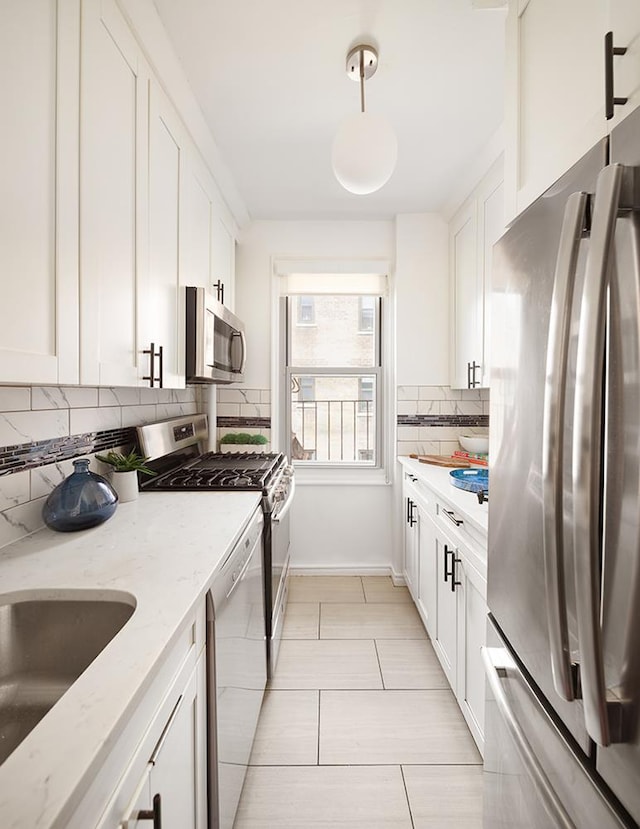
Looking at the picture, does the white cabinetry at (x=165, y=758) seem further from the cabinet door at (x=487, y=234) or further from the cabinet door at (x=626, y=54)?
the cabinet door at (x=487, y=234)

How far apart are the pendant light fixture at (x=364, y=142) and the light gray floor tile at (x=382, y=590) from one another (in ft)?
8.10

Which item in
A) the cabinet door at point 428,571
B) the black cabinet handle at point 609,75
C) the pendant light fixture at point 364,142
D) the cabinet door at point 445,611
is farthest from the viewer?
the cabinet door at point 428,571

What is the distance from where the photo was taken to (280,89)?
6.17 feet

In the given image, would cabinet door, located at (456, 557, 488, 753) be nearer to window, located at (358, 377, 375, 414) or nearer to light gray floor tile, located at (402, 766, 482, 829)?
light gray floor tile, located at (402, 766, 482, 829)

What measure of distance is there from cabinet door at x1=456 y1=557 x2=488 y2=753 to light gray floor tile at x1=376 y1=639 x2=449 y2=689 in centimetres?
29

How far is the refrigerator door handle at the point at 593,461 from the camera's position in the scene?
1.88ft

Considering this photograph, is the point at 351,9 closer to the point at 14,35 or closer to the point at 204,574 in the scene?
the point at 14,35

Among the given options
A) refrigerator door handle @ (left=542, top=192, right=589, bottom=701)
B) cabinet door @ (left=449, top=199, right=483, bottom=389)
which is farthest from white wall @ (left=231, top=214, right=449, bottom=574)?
refrigerator door handle @ (left=542, top=192, right=589, bottom=701)

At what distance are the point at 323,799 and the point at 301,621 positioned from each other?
119 centimetres

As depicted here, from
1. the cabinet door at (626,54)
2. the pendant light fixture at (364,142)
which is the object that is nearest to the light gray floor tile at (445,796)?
the cabinet door at (626,54)

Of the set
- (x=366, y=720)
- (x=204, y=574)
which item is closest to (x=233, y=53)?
(x=204, y=574)

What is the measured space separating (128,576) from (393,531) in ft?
8.51

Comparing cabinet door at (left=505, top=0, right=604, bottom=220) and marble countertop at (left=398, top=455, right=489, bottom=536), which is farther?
marble countertop at (left=398, top=455, right=489, bottom=536)

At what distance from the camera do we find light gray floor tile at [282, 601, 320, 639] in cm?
254
